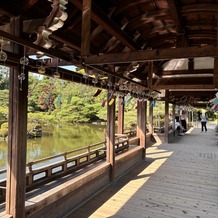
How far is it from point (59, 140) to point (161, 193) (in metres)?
10.4

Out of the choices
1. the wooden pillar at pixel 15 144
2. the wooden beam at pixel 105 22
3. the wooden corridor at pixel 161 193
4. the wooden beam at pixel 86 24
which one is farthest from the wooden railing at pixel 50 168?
the wooden beam at pixel 105 22

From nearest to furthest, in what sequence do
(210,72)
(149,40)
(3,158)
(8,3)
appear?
(8,3)
(149,40)
(210,72)
(3,158)

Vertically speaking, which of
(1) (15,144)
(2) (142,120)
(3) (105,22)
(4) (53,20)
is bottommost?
(1) (15,144)

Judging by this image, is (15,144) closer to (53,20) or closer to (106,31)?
(53,20)

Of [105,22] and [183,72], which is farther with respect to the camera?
[183,72]

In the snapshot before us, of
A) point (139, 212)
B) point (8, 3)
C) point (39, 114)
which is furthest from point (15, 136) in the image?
point (39, 114)

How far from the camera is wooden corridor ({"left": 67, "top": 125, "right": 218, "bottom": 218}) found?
157 inches

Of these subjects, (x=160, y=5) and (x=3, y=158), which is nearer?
(x=160, y=5)

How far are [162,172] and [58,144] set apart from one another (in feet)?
26.4

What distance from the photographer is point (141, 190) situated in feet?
16.5


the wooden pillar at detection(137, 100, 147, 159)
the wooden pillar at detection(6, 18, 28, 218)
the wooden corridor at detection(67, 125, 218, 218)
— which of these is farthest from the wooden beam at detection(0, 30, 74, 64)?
the wooden pillar at detection(137, 100, 147, 159)

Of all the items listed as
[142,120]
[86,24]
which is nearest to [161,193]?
[142,120]

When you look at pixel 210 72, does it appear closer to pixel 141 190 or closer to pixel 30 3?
pixel 141 190

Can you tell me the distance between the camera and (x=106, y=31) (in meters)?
4.58
